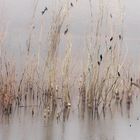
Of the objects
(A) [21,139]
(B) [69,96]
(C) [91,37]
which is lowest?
(A) [21,139]

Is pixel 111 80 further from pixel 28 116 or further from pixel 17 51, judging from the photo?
pixel 17 51

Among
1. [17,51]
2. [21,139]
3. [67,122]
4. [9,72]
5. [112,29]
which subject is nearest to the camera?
[21,139]

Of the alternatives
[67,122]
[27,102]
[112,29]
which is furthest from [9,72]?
[112,29]

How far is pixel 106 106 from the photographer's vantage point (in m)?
5.93

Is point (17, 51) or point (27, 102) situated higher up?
point (17, 51)

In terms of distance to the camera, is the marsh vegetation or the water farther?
the marsh vegetation

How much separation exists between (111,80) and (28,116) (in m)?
1.22

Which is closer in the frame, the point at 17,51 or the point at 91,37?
the point at 91,37

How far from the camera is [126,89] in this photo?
258 inches

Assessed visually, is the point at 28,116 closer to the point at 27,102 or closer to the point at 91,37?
the point at 27,102

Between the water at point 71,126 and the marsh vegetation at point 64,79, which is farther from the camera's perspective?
the marsh vegetation at point 64,79

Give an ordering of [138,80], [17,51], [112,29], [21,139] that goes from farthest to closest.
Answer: [17,51] < [138,80] < [112,29] < [21,139]

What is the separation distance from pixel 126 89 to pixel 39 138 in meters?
2.39

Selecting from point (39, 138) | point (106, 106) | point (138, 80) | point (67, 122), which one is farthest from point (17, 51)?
point (39, 138)
